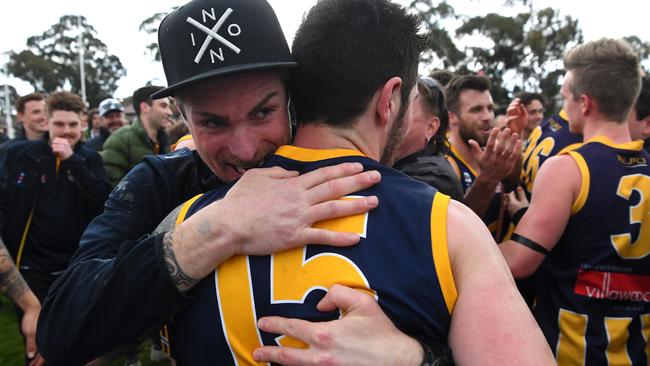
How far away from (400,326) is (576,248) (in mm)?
1867

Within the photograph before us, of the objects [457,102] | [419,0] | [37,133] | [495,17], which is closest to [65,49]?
[419,0]

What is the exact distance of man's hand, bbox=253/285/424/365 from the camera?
1052 mm

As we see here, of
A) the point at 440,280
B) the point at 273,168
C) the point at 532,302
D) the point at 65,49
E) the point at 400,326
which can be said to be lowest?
the point at 532,302

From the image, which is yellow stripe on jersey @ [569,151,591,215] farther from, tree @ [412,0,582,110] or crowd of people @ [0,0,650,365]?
tree @ [412,0,582,110]

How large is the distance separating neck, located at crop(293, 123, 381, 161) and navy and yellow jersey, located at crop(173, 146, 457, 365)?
0.16m

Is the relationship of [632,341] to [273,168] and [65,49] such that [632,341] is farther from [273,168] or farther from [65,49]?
[65,49]

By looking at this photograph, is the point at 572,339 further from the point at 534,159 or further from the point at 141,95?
the point at 141,95

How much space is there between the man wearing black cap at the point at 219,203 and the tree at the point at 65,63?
43624 millimetres

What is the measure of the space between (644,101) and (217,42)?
342cm

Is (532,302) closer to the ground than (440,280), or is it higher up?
closer to the ground

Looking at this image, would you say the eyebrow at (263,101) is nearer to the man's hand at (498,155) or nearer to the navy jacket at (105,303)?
the navy jacket at (105,303)

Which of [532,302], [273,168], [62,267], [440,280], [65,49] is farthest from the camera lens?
A: [65,49]

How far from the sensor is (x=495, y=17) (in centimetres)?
3931

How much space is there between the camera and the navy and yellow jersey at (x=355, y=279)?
1.10m
